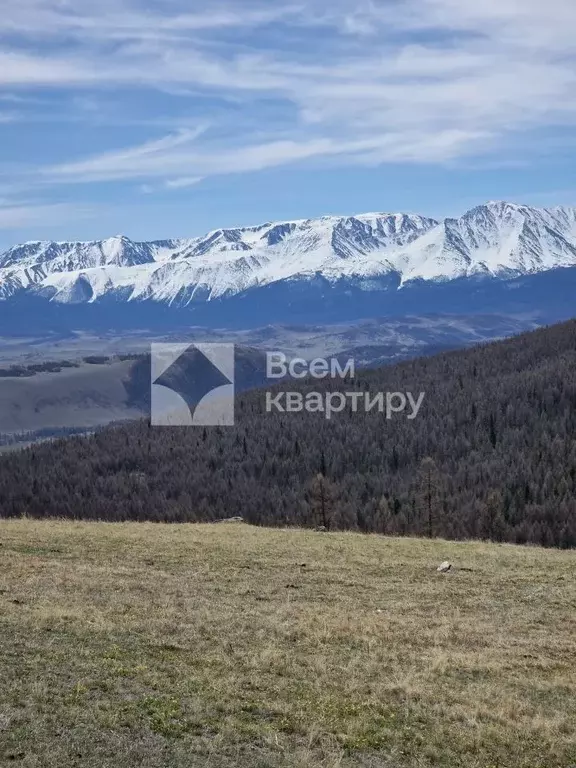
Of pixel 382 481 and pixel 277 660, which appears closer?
pixel 277 660

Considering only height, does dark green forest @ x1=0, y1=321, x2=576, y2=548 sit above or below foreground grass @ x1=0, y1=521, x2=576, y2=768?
below

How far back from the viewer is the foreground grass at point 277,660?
15.4 metres

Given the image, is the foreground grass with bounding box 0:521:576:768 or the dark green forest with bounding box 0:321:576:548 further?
the dark green forest with bounding box 0:321:576:548

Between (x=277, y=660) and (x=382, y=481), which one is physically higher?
(x=277, y=660)

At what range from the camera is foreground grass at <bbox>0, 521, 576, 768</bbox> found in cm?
1545

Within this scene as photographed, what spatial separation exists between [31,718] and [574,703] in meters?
→ 12.8

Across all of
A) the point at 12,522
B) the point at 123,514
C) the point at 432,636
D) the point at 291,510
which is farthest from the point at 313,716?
the point at 123,514

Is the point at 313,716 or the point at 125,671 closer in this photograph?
the point at 313,716

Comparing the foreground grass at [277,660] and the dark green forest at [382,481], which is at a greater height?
the foreground grass at [277,660]

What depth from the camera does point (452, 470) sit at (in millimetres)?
166000

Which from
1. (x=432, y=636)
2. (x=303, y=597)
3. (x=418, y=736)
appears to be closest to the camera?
(x=418, y=736)

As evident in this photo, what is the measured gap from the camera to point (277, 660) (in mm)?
20969

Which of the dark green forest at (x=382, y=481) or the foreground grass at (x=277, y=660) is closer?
the foreground grass at (x=277, y=660)

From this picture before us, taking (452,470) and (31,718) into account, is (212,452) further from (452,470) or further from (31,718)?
(31,718)
